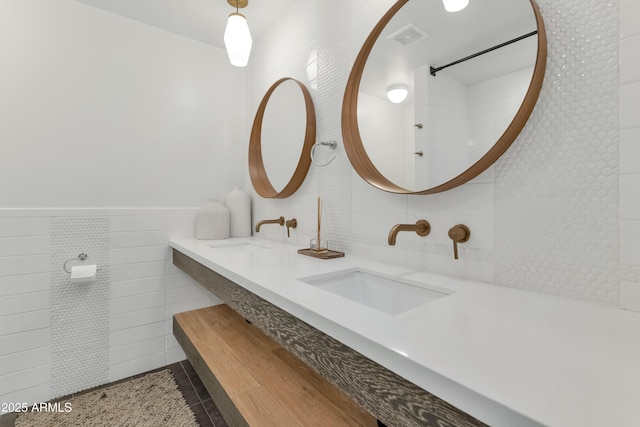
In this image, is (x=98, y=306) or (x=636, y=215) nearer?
(x=636, y=215)

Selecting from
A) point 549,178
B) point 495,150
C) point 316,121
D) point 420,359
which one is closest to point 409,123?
point 495,150

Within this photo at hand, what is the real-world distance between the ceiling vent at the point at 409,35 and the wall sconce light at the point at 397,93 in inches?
6.6

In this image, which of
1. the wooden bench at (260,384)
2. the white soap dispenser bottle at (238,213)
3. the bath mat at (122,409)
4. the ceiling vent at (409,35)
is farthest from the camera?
the white soap dispenser bottle at (238,213)

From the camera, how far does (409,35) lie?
1.17m

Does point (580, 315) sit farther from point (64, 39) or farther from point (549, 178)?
point (64, 39)

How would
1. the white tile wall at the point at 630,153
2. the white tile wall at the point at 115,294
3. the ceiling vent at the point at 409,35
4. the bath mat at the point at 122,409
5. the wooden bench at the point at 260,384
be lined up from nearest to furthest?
the white tile wall at the point at 630,153
the wooden bench at the point at 260,384
the ceiling vent at the point at 409,35
the bath mat at the point at 122,409
the white tile wall at the point at 115,294

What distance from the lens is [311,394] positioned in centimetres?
109

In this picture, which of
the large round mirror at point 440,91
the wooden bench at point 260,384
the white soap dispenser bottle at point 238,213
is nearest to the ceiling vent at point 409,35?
the large round mirror at point 440,91

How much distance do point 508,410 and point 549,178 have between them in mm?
710

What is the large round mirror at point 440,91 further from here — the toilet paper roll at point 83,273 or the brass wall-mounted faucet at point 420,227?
the toilet paper roll at point 83,273

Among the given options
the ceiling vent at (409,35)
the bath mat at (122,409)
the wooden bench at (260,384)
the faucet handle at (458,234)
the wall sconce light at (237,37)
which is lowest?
the bath mat at (122,409)

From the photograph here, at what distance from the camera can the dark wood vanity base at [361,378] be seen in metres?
0.46

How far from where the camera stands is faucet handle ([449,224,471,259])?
3.25 ft

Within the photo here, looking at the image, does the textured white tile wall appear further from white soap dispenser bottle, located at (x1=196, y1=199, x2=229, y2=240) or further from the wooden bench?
Answer: the wooden bench
